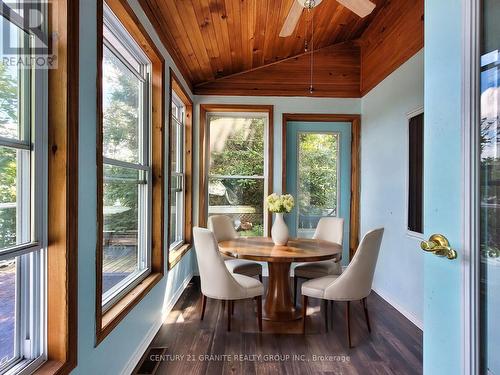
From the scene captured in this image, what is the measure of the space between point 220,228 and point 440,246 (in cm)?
256

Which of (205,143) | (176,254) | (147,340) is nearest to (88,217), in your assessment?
(147,340)

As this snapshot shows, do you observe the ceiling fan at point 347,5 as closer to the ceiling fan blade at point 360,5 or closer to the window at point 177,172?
the ceiling fan blade at point 360,5

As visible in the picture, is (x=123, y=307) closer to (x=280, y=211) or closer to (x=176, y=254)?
(x=176, y=254)

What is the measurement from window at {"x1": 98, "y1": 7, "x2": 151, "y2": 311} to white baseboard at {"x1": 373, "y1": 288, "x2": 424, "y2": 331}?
7.92 ft

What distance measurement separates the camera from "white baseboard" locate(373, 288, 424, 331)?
8.67ft

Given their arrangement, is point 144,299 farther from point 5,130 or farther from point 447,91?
point 447,91

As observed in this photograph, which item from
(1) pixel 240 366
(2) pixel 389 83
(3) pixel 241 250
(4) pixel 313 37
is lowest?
(1) pixel 240 366

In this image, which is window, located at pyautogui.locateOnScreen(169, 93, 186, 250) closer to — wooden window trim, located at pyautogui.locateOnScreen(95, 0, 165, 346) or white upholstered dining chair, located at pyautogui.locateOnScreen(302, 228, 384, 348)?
wooden window trim, located at pyautogui.locateOnScreen(95, 0, 165, 346)

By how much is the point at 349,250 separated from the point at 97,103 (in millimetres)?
3607

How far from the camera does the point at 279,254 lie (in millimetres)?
2434

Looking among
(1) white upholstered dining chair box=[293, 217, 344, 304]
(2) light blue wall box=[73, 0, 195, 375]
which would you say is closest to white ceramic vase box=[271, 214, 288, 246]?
(1) white upholstered dining chair box=[293, 217, 344, 304]

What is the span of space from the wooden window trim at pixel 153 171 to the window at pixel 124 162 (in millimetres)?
54

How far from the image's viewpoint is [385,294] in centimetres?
332

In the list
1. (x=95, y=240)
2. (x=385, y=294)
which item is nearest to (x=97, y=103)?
(x=95, y=240)
